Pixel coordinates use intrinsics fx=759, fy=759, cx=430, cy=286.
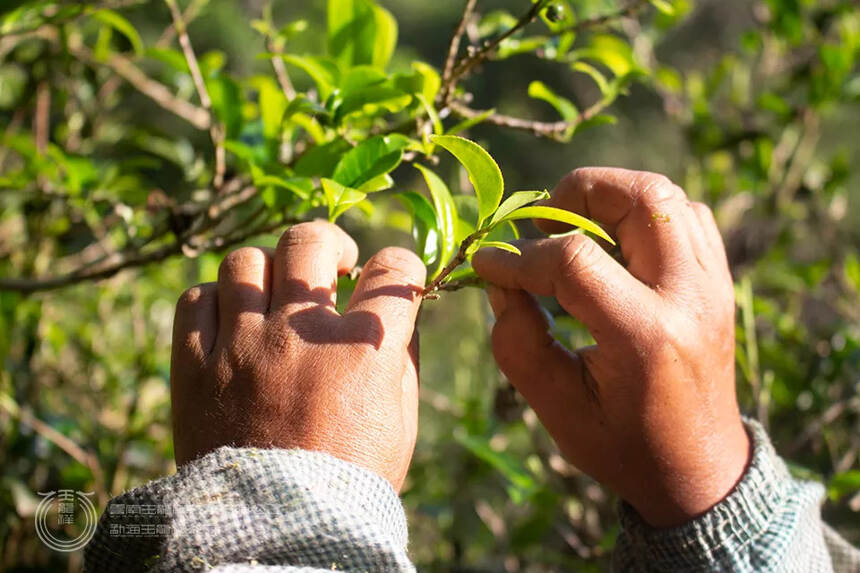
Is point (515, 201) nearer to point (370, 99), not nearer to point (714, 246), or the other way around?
point (370, 99)

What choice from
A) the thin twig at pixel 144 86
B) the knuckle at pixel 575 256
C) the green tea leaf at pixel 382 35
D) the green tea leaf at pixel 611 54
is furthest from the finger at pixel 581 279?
the thin twig at pixel 144 86

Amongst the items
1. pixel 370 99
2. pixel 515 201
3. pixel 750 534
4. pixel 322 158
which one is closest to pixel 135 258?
pixel 322 158

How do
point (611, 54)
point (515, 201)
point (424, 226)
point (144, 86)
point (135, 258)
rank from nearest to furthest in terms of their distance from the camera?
point (515, 201), point (424, 226), point (135, 258), point (611, 54), point (144, 86)

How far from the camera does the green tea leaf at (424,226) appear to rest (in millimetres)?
824

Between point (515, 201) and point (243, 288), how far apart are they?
0.31 m

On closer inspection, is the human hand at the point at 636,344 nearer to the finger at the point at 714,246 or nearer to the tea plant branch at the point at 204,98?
the finger at the point at 714,246

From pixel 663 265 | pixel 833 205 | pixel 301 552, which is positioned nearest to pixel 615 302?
pixel 663 265

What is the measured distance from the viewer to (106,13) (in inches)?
44.4

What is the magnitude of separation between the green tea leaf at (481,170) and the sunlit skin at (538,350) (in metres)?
0.14

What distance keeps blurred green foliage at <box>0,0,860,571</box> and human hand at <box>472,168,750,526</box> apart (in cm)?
10

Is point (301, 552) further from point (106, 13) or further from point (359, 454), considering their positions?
point (106, 13)

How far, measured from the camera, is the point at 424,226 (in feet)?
2.73

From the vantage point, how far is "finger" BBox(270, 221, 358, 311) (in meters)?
0.74
